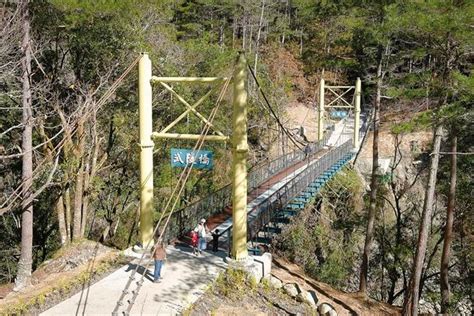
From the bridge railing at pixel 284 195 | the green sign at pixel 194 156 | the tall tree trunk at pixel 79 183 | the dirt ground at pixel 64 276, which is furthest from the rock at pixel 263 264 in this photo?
the tall tree trunk at pixel 79 183

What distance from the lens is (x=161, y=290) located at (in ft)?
23.9

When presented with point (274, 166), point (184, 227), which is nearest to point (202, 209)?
point (184, 227)

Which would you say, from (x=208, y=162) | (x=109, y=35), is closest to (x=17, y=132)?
(x=109, y=35)

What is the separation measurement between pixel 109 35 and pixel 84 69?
3.52 ft

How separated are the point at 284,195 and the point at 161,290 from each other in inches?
195

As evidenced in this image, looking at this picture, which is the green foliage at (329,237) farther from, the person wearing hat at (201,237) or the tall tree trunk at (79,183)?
the person wearing hat at (201,237)

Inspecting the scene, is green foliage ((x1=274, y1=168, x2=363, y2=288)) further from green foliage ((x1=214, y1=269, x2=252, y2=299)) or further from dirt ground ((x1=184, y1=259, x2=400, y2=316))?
green foliage ((x1=214, y1=269, x2=252, y2=299))

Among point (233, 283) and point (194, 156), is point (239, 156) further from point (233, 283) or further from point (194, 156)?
point (233, 283)

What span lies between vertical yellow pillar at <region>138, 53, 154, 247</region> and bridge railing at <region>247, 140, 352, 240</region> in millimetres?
1959

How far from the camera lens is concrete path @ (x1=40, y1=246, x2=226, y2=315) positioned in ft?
21.8

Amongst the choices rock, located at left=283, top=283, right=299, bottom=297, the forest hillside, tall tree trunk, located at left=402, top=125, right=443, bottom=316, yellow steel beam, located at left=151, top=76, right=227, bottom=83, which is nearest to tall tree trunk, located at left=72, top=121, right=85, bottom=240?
the forest hillside

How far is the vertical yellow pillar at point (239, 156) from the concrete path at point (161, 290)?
58 centimetres

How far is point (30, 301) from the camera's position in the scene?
22.5ft

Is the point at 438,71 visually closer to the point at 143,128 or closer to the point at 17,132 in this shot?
the point at 143,128
